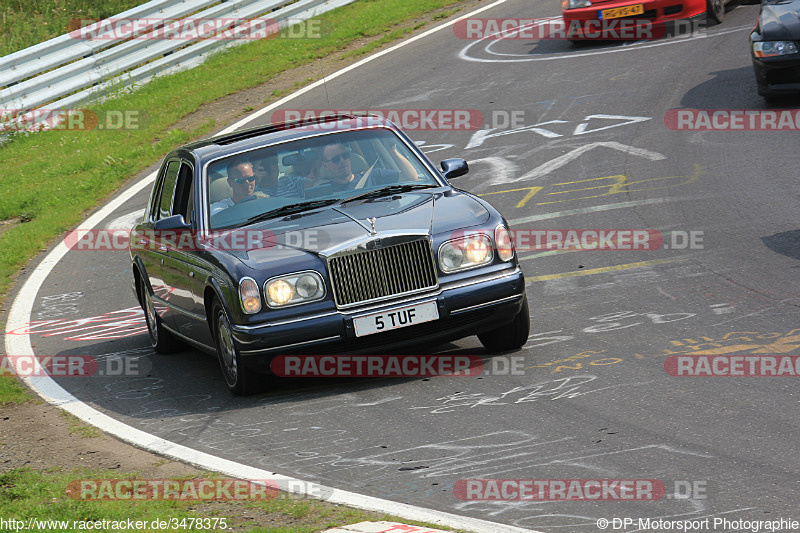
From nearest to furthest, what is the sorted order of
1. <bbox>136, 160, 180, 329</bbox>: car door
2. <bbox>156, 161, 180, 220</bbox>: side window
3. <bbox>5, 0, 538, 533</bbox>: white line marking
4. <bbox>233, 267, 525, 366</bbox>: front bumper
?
<bbox>5, 0, 538, 533</bbox>: white line marking, <bbox>233, 267, 525, 366</bbox>: front bumper, <bbox>136, 160, 180, 329</bbox>: car door, <bbox>156, 161, 180, 220</bbox>: side window

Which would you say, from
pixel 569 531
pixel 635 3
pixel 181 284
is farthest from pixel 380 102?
pixel 569 531

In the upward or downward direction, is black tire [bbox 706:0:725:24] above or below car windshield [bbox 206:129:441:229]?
above

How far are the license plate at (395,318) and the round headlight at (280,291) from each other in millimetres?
451

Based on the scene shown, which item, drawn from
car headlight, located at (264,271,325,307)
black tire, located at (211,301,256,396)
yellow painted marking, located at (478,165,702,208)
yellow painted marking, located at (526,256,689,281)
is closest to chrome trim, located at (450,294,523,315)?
car headlight, located at (264,271,325,307)

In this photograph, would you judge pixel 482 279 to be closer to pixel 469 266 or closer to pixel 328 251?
pixel 469 266

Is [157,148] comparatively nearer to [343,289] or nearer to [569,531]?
[343,289]

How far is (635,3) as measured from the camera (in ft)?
65.1

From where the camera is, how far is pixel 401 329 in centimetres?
732

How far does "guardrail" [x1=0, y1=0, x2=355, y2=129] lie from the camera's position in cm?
1938

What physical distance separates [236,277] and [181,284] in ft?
4.58

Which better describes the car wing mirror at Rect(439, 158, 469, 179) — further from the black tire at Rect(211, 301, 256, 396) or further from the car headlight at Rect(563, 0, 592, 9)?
the car headlight at Rect(563, 0, 592, 9)

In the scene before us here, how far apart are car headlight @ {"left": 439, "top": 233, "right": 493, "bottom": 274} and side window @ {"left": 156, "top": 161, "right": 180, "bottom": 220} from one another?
2.75 metres

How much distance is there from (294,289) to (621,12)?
1434 centimetres

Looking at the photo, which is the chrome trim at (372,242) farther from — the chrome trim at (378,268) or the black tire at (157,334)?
the black tire at (157,334)
